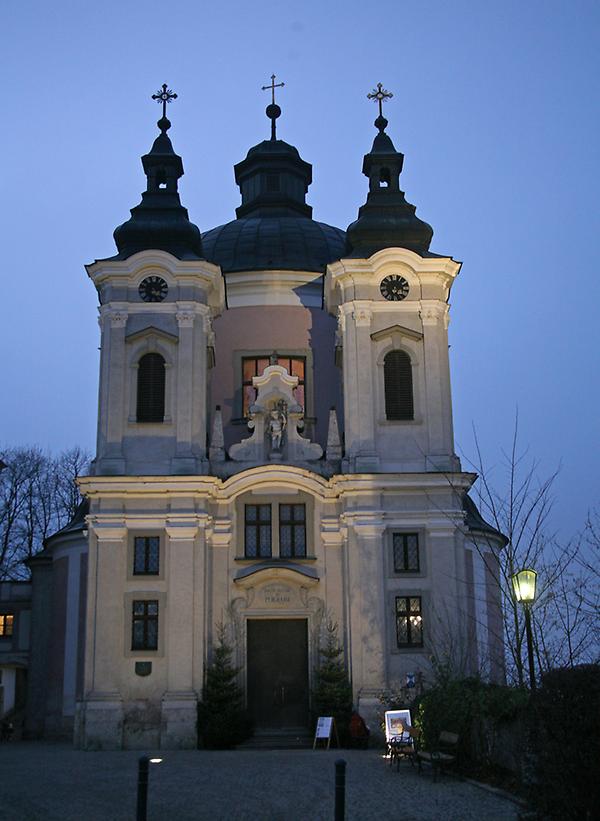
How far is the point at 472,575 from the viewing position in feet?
109

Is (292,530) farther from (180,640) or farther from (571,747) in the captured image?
(571,747)

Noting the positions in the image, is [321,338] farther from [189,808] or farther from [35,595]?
[189,808]

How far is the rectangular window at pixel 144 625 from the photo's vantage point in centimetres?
2822

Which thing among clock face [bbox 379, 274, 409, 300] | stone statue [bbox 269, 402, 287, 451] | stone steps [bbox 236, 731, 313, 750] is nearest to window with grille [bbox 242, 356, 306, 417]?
stone statue [bbox 269, 402, 287, 451]

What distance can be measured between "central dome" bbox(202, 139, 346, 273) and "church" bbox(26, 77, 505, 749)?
438 centimetres

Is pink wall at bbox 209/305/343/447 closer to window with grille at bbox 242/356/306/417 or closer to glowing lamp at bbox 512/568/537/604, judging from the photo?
window with grille at bbox 242/356/306/417

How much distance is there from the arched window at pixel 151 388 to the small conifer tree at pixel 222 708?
274 inches

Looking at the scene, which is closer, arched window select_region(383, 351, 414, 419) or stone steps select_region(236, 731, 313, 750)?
stone steps select_region(236, 731, 313, 750)

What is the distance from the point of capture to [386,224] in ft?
105

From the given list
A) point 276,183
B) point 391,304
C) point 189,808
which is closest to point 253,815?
point 189,808

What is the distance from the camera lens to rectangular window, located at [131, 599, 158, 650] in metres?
28.2

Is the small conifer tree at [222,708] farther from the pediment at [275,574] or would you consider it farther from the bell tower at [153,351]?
the bell tower at [153,351]

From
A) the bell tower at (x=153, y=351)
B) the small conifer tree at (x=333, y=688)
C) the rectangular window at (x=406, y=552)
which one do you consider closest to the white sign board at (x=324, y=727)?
the small conifer tree at (x=333, y=688)

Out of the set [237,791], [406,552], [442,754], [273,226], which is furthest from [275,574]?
[273,226]
